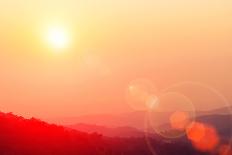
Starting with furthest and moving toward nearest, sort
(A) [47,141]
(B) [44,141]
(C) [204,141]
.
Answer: (C) [204,141]
(A) [47,141]
(B) [44,141]

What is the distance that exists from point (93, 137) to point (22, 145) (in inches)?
527

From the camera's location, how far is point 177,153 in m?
72.2

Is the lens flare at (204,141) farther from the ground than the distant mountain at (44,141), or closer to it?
farther from the ground

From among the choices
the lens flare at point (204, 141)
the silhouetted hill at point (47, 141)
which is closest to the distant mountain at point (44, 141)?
the silhouetted hill at point (47, 141)

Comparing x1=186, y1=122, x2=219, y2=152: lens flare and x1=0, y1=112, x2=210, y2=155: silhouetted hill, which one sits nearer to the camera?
x1=0, y1=112, x2=210, y2=155: silhouetted hill

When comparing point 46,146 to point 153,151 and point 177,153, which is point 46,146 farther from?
point 177,153

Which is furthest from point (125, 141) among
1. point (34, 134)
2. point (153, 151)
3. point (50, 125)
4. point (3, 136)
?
point (3, 136)

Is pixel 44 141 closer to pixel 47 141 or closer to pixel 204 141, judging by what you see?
pixel 47 141

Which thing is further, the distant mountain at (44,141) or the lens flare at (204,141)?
the lens flare at (204,141)

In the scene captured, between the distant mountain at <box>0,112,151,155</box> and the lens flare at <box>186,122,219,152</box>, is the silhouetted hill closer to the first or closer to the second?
the distant mountain at <box>0,112,151,155</box>

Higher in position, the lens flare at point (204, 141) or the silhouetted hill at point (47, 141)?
the lens flare at point (204, 141)

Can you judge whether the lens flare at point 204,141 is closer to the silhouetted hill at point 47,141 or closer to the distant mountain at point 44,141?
the silhouetted hill at point 47,141

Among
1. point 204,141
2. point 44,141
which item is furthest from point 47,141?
point 204,141

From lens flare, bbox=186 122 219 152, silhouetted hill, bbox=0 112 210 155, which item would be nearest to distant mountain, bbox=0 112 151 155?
silhouetted hill, bbox=0 112 210 155
